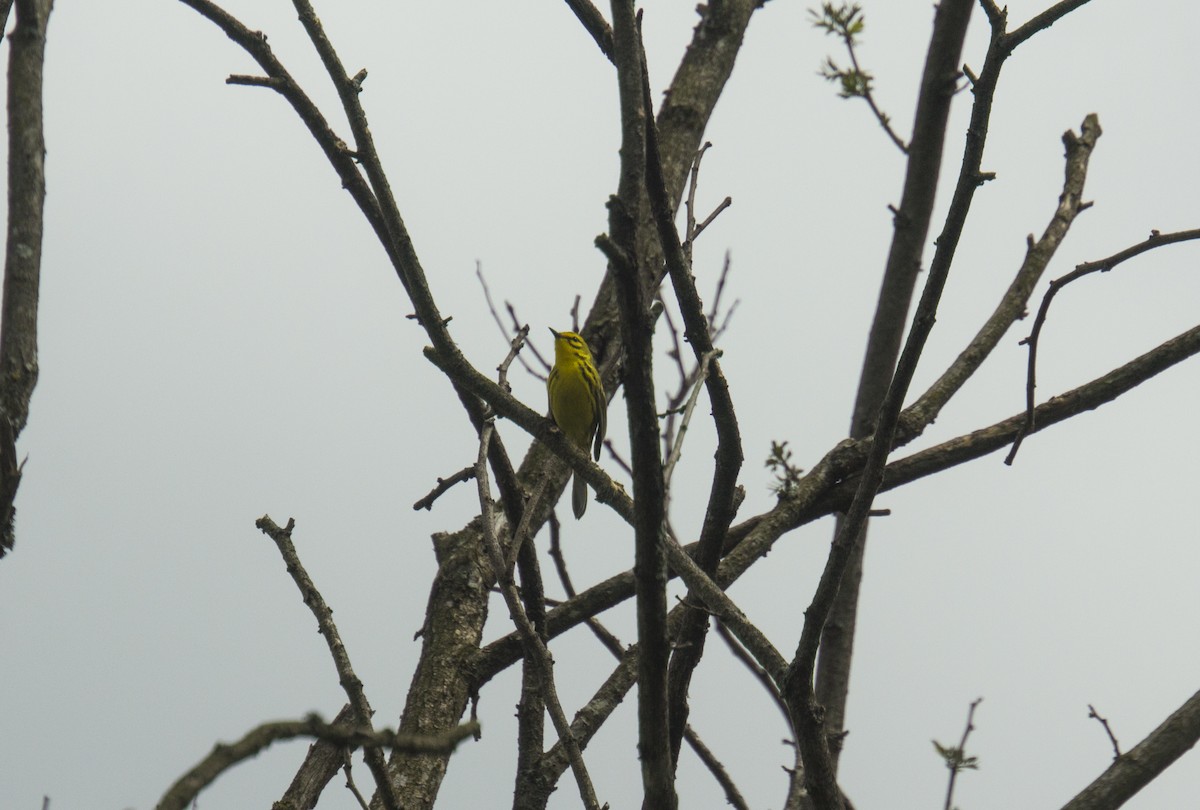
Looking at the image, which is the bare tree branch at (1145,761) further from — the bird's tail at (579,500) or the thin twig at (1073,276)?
the bird's tail at (579,500)

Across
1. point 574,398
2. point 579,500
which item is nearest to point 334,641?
point 574,398

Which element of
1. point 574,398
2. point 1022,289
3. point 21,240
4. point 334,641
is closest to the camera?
point 334,641

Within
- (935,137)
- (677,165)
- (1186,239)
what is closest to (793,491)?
(1186,239)

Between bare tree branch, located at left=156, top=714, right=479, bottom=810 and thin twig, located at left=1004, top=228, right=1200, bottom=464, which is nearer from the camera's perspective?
bare tree branch, located at left=156, top=714, right=479, bottom=810

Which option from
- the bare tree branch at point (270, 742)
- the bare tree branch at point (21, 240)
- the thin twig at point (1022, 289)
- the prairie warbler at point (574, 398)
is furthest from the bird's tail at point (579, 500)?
the bare tree branch at point (270, 742)

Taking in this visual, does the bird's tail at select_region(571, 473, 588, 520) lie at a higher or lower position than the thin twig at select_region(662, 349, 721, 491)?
higher

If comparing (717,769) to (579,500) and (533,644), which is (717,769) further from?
(579,500)

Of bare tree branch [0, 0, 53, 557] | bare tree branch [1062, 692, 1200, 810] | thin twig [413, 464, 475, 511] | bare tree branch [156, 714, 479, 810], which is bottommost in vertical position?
bare tree branch [1062, 692, 1200, 810]

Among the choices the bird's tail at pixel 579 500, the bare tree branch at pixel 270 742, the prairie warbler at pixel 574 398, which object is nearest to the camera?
the bare tree branch at pixel 270 742

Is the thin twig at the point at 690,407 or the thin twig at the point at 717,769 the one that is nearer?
the thin twig at the point at 690,407

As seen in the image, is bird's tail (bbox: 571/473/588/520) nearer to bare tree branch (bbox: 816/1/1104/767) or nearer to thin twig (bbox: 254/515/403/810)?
bare tree branch (bbox: 816/1/1104/767)

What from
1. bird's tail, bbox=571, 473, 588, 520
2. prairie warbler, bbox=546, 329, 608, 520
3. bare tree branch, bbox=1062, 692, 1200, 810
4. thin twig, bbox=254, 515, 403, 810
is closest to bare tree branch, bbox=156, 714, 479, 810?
thin twig, bbox=254, 515, 403, 810

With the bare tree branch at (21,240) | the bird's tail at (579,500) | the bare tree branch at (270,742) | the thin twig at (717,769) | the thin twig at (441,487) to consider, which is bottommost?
the bare tree branch at (270,742)

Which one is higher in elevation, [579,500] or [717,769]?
[579,500]
